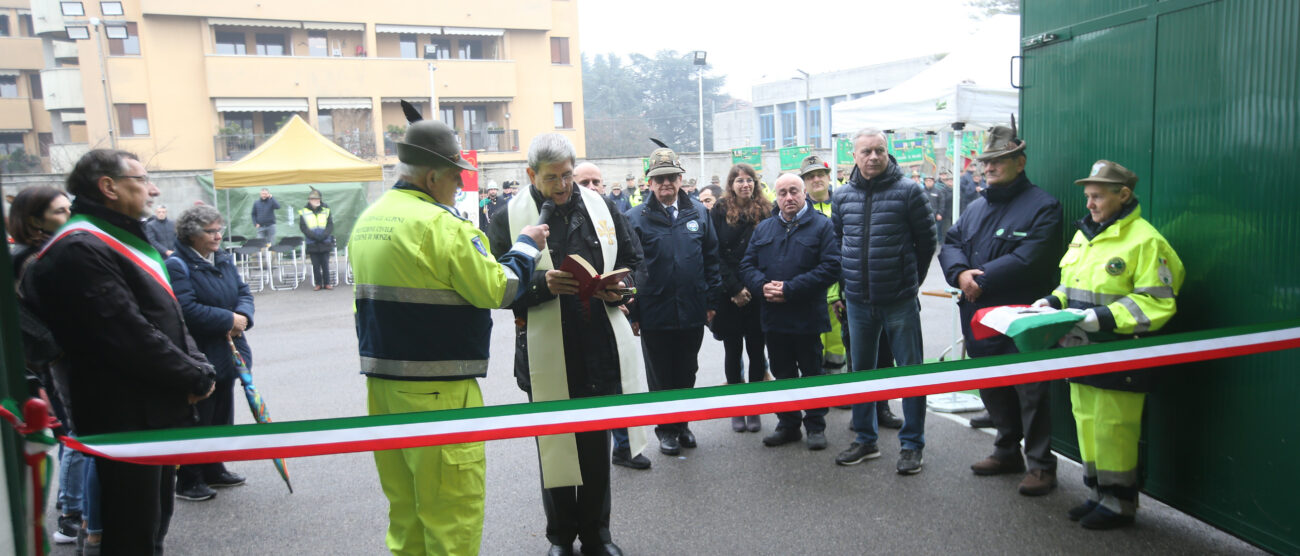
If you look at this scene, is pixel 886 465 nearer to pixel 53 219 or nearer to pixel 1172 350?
pixel 1172 350

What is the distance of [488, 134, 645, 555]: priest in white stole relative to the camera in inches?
138

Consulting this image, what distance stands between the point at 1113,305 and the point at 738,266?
2537 millimetres

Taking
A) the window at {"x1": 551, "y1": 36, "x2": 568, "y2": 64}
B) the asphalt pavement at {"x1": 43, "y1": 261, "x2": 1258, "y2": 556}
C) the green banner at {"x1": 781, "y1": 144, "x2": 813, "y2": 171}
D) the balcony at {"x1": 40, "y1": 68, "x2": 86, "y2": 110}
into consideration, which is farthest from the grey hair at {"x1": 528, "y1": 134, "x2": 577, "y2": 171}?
the window at {"x1": 551, "y1": 36, "x2": 568, "y2": 64}

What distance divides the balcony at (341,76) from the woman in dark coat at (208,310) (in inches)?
1162

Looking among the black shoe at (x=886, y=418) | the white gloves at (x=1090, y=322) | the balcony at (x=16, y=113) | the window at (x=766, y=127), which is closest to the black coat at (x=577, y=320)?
the white gloves at (x=1090, y=322)

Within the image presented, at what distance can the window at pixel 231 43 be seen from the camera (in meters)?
32.3

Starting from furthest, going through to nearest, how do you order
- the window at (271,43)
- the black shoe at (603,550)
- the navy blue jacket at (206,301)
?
the window at (271,43)
the navy blue jacket at (206,301)
the black shoe at (603,550)

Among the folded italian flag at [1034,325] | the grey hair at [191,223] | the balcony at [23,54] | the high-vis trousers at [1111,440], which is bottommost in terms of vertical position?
the high-vis trousers at [1111,440]

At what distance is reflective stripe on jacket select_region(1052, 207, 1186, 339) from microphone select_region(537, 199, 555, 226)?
8.03 feet

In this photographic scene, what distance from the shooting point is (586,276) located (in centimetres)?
333

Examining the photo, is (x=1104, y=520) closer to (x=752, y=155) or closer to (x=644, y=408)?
(x=644, y=408)

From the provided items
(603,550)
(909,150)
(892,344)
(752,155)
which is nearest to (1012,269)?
(892,344)

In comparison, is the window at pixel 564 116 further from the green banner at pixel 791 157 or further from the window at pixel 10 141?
the window at pixel 10 141

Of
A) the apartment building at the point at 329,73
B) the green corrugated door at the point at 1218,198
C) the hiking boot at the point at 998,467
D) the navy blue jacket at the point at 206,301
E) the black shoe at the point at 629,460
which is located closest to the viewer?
the green corrugated door at the point at 1218,198
